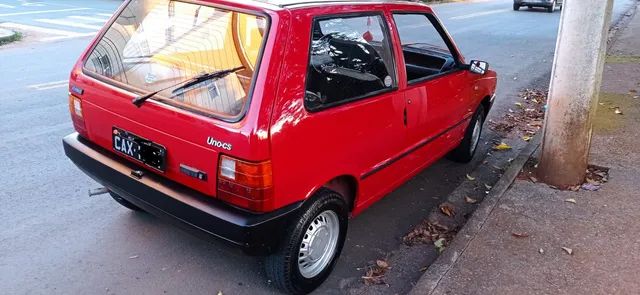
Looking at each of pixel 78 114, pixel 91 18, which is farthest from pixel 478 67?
pixel 91 18

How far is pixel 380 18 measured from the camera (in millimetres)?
3449

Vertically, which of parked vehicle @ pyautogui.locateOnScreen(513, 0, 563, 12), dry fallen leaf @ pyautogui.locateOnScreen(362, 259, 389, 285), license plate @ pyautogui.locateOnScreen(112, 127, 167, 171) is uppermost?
parked vehicle @ pyautogui.locateOnScreen(513, 0, 563, 12)

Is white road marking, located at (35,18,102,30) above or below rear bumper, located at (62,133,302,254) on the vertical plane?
above

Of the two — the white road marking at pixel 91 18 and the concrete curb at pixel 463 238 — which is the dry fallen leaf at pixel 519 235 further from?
the white road marking at pixel 91 18

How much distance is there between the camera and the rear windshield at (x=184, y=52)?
269 centimetres

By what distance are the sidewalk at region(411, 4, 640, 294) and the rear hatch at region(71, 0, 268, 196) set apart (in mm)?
1464

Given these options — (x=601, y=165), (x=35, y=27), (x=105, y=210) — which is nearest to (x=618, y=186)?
(x=601, y=165)

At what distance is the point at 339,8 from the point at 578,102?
7.47 feet

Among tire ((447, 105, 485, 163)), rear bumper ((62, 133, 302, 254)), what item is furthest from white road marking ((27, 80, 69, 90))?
tire ((447, 105, 485, 163))

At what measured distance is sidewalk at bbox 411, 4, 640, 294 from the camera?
10.2 feet

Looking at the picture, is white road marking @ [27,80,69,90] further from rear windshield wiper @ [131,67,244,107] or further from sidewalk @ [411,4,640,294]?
sidewalk @ [411,4,640,294]

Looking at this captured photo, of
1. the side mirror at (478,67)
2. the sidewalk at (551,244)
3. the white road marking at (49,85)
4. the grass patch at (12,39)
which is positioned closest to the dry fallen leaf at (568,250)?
the sidewalk at (551,244)

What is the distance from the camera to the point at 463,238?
3.56 metres

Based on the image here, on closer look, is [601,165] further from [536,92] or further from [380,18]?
[536,92]
